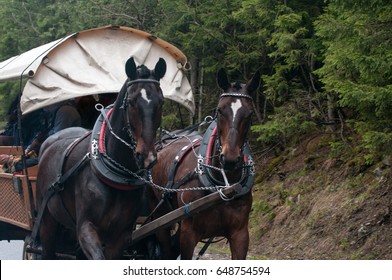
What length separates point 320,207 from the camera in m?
13.9

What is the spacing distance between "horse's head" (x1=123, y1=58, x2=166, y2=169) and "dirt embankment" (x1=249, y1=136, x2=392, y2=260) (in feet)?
16.2

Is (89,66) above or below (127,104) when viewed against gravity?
below

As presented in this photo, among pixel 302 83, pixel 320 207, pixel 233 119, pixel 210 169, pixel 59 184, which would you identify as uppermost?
pixel 233 119

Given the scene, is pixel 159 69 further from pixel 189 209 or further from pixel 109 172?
pixel 189 209

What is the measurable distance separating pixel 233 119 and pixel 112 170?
1247mm

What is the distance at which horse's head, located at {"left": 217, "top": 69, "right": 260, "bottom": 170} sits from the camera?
792cm

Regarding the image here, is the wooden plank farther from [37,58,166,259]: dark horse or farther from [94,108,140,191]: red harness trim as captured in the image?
[94,108,140,191]: red harness trim

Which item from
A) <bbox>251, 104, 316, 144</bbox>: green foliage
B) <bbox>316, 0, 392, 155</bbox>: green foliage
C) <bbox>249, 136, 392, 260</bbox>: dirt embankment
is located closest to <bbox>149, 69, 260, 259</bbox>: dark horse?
<bbox>316, 0, 392, 155</bbox>: green foliage

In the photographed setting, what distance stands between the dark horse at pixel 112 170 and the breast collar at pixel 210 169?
70cm

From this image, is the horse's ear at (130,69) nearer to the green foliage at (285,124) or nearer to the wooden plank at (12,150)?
the wooden plank at (12,150)

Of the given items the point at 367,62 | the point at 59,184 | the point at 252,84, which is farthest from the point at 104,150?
the point at 367,62

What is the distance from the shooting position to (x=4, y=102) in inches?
A: 977
